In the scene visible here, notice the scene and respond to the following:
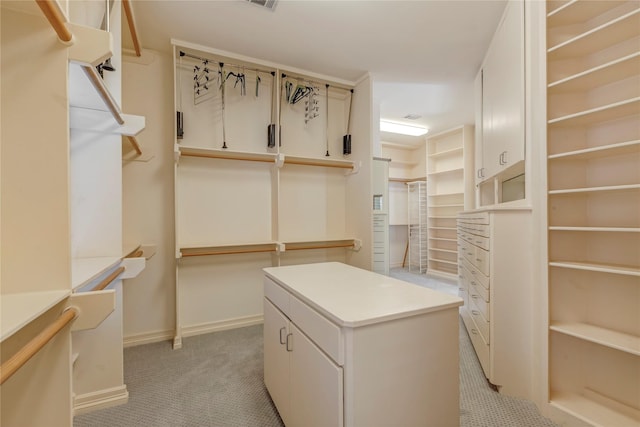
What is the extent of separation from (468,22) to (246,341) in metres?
3.29

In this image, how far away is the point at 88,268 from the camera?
132cm

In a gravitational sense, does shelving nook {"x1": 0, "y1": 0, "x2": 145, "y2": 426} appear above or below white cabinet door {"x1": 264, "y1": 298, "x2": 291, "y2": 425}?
above

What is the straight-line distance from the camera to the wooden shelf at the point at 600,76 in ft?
4.51

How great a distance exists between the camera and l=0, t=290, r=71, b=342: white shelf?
0.59m

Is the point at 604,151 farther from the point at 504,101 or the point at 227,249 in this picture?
the point at 227,249

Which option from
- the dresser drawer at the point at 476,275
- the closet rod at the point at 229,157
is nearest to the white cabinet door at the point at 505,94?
the dresser drawer at the point at 476,275

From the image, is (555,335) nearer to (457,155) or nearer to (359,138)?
(359,138)

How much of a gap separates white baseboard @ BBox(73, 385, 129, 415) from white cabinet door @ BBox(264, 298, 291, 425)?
0.90 meters

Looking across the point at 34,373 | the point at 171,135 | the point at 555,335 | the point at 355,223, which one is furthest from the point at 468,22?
the point at 34,373

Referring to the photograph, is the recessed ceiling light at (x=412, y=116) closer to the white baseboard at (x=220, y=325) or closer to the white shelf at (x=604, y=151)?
the white shelf at (x=604, y=151)

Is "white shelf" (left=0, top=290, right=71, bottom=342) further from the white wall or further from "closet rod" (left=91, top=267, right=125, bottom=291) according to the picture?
the white wall

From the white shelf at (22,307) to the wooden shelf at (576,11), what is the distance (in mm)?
2555

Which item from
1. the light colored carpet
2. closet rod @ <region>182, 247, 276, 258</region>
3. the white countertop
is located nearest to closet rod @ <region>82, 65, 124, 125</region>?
the white countertop

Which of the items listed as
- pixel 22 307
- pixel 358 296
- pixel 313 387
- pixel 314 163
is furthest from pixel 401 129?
pixel 22 307
